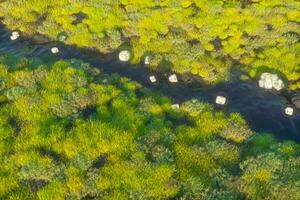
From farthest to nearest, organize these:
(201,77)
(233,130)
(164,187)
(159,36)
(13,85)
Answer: (159,36), (201,77), (13,85), (233,130), (164,187)

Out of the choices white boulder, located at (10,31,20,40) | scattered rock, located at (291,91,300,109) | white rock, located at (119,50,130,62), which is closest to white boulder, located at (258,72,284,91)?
scattered rock, located at (291,91,300,109)

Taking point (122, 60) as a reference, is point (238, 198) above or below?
below

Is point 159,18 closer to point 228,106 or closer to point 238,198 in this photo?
point 228,106

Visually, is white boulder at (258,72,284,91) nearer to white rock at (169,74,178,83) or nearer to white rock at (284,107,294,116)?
white rock at (284,107,294,116)

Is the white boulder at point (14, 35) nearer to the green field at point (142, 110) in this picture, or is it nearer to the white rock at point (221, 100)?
the green field at point (142, 110)

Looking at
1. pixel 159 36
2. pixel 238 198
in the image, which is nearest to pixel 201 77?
pixel 159 36

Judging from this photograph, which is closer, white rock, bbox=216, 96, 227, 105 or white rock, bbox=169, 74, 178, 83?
white rock, bbox=216, 96, 227, 105
